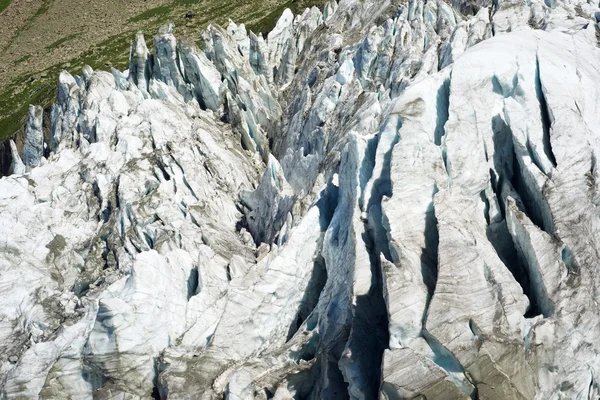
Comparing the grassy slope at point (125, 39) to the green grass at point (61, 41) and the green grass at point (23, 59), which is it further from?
the green grass at point (23, 59)

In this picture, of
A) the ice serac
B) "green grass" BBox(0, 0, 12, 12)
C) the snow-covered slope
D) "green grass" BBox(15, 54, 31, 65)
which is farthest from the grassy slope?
the snow-covered slope

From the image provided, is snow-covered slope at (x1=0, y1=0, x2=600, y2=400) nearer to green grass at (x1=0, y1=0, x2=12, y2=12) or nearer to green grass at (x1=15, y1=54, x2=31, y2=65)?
green grass at (x1=15, y1=54, x2=31, y2=65)

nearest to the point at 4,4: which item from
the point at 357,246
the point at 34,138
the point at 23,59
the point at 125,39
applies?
the point at 23,59

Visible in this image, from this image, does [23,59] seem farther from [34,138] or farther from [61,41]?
[34,138]

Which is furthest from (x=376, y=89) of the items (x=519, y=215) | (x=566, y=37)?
(x=519, y=215)

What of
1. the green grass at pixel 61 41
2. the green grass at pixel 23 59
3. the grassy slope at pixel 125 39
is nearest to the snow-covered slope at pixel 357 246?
the grassy slope at pixel 125 39
